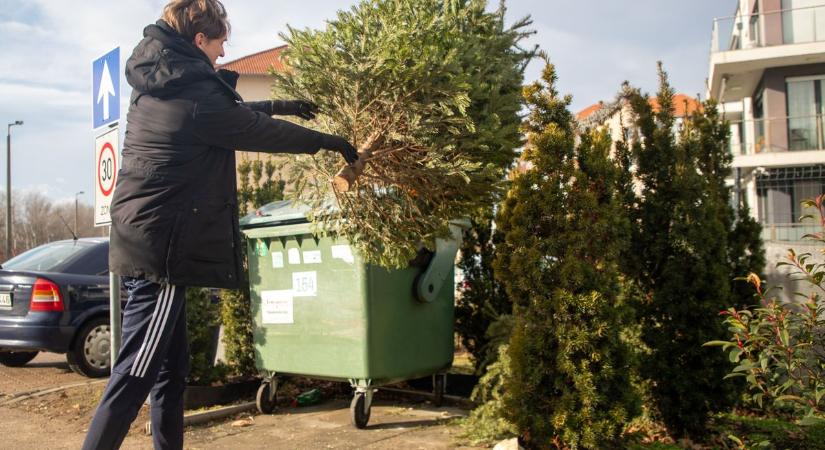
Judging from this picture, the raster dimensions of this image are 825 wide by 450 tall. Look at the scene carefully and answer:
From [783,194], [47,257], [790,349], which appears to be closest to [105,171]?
[47,257]

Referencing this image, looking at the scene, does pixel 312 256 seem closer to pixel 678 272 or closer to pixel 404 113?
pixel 404 113

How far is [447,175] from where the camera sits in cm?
360

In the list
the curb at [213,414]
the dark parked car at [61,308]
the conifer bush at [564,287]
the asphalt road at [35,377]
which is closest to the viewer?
the conifer bush at [564,287]

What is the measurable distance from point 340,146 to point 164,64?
2.72 ft

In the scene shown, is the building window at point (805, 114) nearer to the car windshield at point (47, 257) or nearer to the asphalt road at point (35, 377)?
the car windshield at point (47, 257)

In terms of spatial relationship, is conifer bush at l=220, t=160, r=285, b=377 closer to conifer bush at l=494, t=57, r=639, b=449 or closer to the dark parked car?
the dark parked car

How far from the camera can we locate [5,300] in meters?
7.25

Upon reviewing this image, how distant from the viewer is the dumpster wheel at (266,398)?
5.57 metres

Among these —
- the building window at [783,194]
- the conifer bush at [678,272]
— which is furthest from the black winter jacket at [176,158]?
the building window at [783,194]

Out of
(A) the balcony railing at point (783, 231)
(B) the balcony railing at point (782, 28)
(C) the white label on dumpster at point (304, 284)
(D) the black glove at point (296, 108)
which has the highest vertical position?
(B) the balcony railing at point (782, 28)

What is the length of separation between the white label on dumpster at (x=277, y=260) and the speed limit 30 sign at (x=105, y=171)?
1278 millimetres

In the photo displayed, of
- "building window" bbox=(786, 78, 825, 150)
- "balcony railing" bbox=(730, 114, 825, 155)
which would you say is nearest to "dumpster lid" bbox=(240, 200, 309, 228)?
"balcony railing" bbox=(730, 114, 825, 155)

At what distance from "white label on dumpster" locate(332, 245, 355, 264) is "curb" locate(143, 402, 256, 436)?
1439 millimetres

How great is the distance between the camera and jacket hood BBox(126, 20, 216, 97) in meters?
2.89
